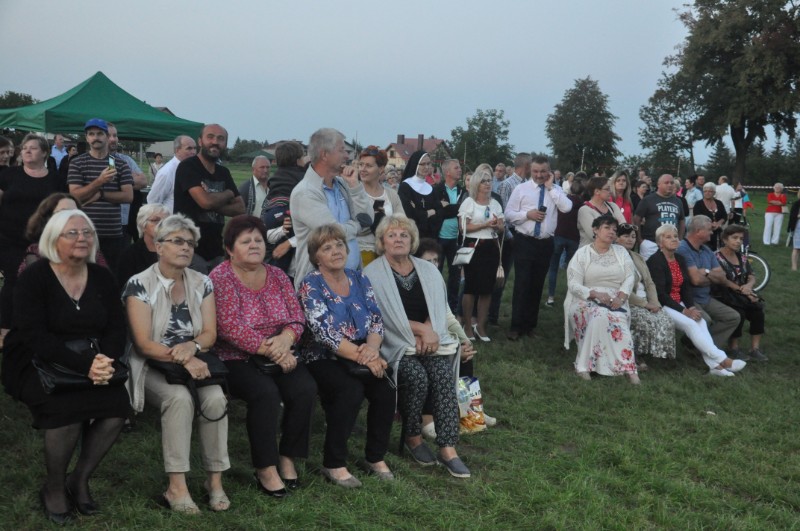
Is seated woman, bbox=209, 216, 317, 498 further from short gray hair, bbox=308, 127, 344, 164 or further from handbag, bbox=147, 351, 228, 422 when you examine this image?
short gray hair, bbox=308, 127, 344, 164

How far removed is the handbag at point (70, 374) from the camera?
3.33 meters

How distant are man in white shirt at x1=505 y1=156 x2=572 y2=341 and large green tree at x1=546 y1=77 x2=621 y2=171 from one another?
54.1 meters

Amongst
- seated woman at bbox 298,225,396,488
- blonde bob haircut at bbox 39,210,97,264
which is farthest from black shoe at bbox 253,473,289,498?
blonde bob haircut at bbox 39,210,97,264

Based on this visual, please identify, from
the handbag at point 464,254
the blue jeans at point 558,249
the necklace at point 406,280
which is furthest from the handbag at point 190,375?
the blue jeans at point 558,249

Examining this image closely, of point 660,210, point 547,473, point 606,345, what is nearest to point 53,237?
point 547,473

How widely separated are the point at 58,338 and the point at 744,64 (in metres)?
39.2

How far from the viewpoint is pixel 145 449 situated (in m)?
4.20

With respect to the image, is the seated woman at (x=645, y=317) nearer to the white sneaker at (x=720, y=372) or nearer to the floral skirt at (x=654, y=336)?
the floral skirt at (x=654, y=336)

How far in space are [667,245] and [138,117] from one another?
8.35m

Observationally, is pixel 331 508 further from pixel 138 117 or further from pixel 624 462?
pixel 138 117

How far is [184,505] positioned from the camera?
3.50 metres

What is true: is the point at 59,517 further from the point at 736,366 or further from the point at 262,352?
the point at 736,366

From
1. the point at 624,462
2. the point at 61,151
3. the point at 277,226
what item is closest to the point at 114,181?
the point at 277,226

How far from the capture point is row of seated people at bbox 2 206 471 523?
11.3 ft
